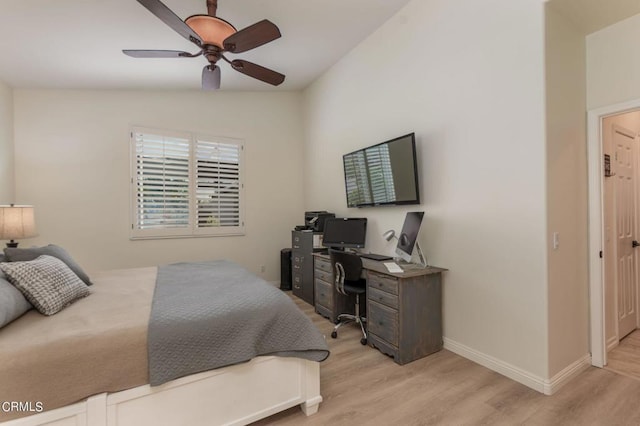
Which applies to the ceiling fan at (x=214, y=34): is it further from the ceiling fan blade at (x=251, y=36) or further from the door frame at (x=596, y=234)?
the door frame at (x=596, y=234)

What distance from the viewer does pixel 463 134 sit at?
8.69ft

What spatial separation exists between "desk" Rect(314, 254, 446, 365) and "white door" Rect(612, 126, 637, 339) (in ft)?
5.77

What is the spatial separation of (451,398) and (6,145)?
521cm

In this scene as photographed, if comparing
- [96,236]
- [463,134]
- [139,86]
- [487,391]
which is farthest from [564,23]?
[96,236]

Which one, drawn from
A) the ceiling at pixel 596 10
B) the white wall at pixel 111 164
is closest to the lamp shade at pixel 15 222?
the white wall at pixel 111 164

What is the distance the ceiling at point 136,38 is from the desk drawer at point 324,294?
2.87 meters

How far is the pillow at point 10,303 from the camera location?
4.97 feet

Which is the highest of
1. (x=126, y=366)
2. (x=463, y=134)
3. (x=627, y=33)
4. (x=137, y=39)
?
(x=137, y=39)

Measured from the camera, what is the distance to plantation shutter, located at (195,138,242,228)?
455 centimetres

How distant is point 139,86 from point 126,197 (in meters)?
1.50

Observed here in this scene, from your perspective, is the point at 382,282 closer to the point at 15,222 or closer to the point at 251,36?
the point at 251,36

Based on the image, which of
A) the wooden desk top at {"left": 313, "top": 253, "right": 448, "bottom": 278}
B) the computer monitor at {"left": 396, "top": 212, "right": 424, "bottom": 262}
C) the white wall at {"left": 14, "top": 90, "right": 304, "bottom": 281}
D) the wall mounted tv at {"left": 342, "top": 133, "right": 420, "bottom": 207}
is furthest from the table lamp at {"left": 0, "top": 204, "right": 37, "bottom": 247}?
the computer monitor at {"left": 396, "top": 212, "right": 424, "bottom": 262}

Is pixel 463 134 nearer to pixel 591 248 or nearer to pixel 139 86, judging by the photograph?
pixel 591 248

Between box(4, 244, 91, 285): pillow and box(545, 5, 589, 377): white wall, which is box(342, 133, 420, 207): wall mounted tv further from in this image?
box(4, 244, 91, 285): pillow
